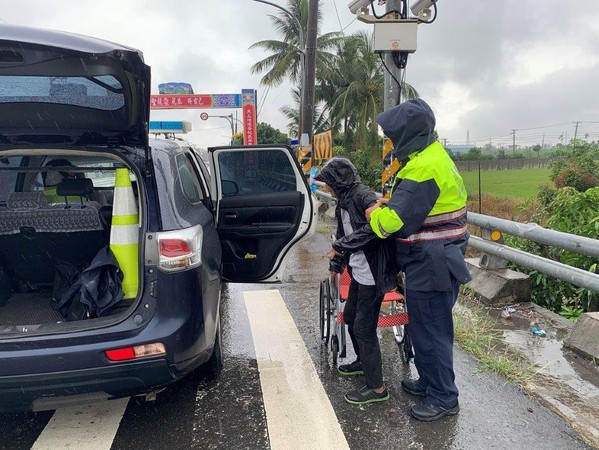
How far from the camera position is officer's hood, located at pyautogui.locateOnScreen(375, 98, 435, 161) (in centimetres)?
264

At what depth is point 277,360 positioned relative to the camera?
12.0ft

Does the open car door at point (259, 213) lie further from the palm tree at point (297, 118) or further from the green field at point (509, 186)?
the palm tree at point (297, 118)

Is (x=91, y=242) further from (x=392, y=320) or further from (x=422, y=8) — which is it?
(x=422, y=8)

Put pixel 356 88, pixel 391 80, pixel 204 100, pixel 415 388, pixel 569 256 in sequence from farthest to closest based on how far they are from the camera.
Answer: pixel 356 88 → pixel 204 100 → pixel 391 80 → pixel 569 256 → pixel 415 388

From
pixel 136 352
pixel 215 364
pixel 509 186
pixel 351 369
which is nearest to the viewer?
pixel 136 352

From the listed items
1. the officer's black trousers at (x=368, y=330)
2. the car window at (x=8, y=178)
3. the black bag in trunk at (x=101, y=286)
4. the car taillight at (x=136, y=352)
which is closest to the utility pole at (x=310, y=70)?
the car window at (x=8, y=178)

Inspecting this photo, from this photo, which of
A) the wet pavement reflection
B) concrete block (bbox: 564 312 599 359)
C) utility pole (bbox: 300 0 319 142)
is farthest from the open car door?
utility pole (bbox: 300 0 319 142)

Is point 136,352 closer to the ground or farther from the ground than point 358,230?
closer to the ground

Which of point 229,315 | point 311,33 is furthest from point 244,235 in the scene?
point 311,33

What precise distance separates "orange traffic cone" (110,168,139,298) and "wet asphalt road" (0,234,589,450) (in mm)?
825

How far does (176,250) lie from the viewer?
8.21 feet

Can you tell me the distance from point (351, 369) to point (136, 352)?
1.64 m

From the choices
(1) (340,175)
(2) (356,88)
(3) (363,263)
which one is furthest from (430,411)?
(2) (356,88)

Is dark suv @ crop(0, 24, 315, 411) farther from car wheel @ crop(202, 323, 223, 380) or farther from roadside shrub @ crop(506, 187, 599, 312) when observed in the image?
roadside shrub @ crop(506, 187, 599, 312)
